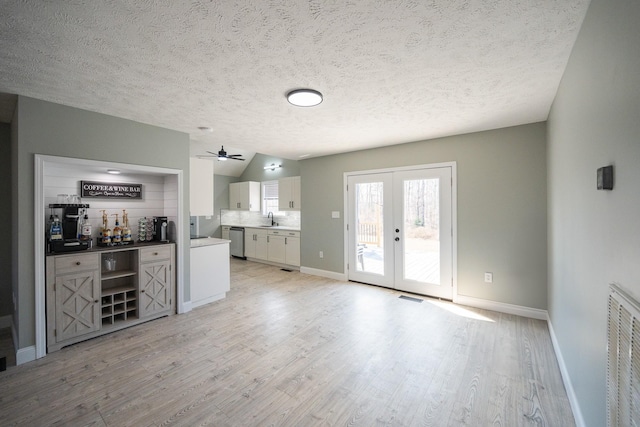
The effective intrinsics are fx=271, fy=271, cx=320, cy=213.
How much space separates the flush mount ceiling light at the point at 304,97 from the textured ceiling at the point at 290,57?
0.10 metres

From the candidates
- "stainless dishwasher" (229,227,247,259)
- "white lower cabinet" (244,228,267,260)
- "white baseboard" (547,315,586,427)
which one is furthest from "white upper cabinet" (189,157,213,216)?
"white baseboard" (547,315,586,427)

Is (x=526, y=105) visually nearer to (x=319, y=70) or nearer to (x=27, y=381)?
(x=319, y=70)

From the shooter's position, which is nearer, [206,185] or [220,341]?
[220,341]

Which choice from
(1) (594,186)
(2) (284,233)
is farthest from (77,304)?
(1) (594,186)

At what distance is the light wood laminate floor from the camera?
1.87 m

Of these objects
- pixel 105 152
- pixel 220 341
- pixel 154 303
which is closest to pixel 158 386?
pixel 220 341

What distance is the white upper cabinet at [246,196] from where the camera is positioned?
7.74 meters

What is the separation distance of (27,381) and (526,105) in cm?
524

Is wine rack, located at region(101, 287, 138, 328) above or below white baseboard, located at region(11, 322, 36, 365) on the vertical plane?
above

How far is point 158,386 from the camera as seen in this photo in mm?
2178

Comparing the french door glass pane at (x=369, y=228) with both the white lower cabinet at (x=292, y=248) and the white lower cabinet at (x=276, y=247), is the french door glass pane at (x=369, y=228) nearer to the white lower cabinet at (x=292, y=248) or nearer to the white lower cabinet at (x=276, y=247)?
the white lower cabinet at (x=292, y=248)

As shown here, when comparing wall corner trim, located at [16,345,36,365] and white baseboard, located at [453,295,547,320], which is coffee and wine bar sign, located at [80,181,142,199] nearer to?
wall corner trim, located at [16,345,36,365]

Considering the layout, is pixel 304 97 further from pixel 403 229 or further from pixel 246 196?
pixel 246 196

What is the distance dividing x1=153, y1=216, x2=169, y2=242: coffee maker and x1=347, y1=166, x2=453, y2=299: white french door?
2.99 m
